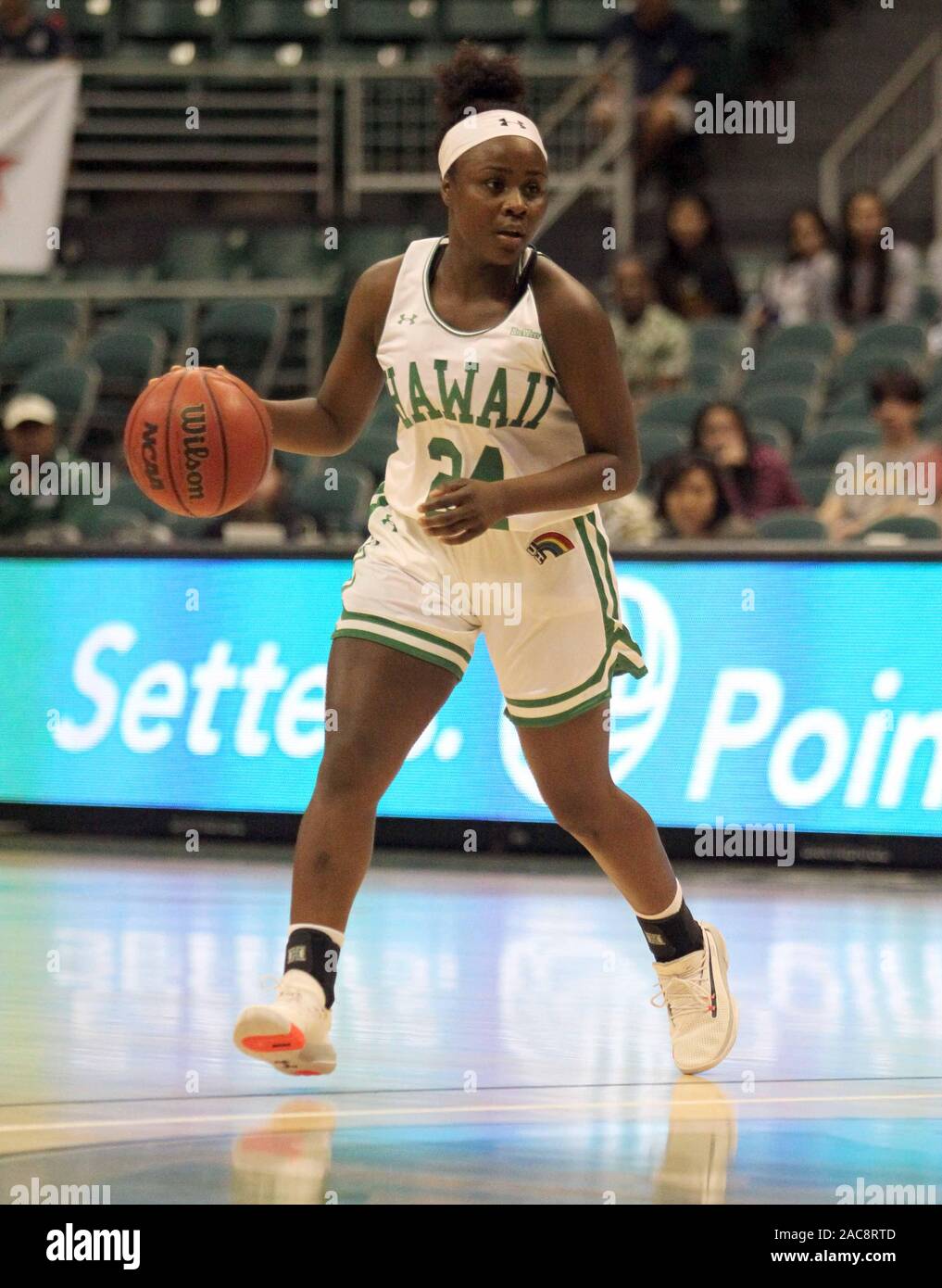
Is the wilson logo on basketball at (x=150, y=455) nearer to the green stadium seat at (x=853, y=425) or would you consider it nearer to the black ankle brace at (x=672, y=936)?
the black ankle brace at (x=672, y=936)

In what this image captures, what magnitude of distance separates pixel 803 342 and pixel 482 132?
8.45 meters

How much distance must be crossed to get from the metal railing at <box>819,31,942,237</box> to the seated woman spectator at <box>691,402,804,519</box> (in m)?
4.78

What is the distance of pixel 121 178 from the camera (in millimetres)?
16125

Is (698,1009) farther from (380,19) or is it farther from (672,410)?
(380,19)

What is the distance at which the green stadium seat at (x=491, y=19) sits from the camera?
16.3 meters

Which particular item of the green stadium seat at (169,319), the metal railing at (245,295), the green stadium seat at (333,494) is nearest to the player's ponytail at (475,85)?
the green stadium seat at (333,494)

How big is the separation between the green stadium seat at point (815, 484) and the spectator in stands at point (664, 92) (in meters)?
3.27

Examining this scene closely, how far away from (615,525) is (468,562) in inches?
189

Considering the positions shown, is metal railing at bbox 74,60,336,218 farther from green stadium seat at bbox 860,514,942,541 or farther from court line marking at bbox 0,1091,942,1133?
court line marking at bbox 0,1091,942,1133

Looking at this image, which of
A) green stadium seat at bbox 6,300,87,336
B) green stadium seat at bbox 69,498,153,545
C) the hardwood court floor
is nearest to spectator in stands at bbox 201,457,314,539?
green stadium seat at bbox 69,498,153,545

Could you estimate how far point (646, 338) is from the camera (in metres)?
12.5
